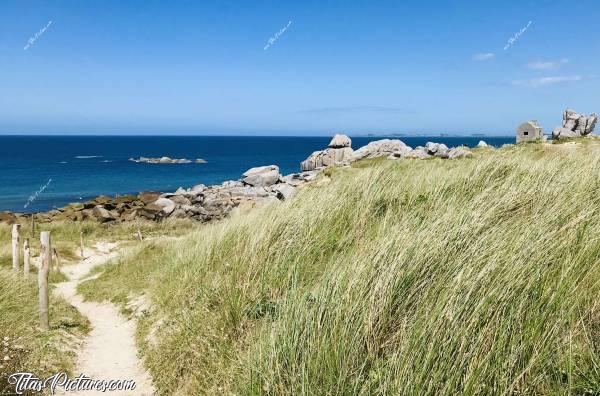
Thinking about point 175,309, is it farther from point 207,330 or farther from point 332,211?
point 332,211

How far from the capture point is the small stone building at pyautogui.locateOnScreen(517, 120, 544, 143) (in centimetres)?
4522

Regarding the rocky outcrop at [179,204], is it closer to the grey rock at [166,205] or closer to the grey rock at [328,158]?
the grey rock at [166,205]

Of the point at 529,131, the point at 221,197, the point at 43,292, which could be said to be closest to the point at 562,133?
the point at 529,131

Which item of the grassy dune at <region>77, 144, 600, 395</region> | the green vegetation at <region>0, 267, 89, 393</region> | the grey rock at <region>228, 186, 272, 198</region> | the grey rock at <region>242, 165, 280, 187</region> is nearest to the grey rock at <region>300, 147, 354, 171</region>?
the grey rock at <region>242, 165, 280, 187</region>

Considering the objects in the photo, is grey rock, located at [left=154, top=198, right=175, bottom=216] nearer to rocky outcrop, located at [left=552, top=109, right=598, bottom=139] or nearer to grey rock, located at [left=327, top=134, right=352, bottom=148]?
grey rock, located at [left=327, top=134, right=352, bottom=148]

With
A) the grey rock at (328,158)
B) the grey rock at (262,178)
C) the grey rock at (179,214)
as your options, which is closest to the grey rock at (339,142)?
the grey rock at (328,158)

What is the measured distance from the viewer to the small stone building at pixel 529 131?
148 ft

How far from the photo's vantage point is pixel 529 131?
45.8m

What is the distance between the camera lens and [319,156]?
173ft

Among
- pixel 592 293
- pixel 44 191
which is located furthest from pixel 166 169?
pixel 592 293

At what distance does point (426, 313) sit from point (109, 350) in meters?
7.78

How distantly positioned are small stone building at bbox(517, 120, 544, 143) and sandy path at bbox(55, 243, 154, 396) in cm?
4447

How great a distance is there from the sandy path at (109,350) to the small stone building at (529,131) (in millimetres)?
44467

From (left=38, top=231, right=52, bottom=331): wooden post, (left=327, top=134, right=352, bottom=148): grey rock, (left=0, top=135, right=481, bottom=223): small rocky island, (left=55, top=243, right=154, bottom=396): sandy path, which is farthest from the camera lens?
(left=327, top=134, right=352, bottom=148): grey rock
